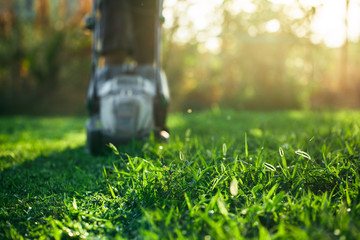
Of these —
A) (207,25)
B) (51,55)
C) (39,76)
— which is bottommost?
(39,76)

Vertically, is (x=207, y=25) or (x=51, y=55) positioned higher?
(x=207, y=25)

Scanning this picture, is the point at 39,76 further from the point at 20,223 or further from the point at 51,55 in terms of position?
the point at 20,223

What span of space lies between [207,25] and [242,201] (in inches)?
346

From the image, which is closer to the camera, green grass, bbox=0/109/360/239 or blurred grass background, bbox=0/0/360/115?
green grass, bbox=0/109/360/239

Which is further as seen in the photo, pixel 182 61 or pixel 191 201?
pixel 182 61

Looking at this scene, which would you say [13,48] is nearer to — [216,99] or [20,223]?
[216,99]

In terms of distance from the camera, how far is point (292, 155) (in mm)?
1748

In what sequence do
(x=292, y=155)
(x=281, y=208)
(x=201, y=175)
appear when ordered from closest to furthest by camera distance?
(x=281, y=208) < (x=201, y=175) < (x=292, y=155)

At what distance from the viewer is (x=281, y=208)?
1.19 m

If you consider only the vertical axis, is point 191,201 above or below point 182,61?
below

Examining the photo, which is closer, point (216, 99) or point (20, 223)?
point (20, 223)

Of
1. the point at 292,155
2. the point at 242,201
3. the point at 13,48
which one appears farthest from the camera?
the point at 13,48

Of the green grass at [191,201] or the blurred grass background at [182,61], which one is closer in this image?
the green grass at [191,201]

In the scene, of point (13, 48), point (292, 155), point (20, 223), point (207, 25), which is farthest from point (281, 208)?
point (13, 48)
